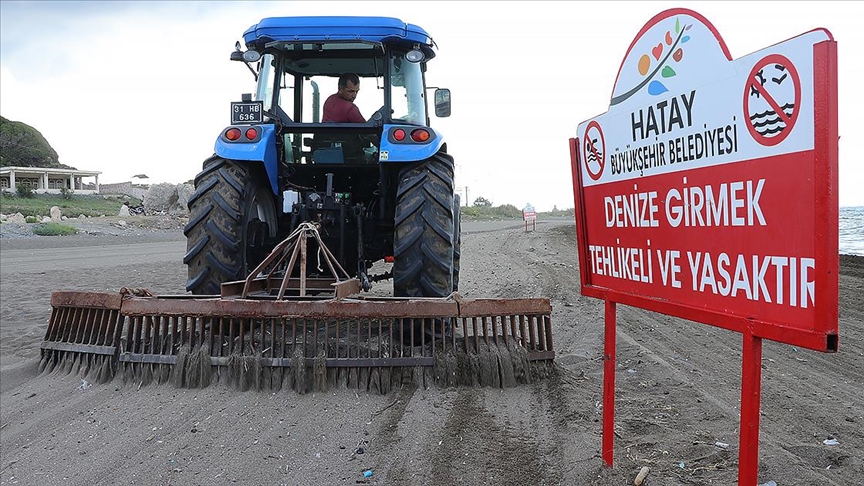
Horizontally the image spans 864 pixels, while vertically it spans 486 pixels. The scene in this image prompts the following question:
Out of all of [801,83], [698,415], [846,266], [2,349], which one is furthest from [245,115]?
[846,266]

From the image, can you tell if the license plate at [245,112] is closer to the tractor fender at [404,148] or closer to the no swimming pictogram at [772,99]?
the tractor fender at [404,148]

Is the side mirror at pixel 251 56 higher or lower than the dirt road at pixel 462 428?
higher

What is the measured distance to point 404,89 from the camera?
5.32m

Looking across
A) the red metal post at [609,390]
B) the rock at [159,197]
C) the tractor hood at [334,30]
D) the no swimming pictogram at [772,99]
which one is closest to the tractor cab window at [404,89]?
the tractor hood at [334,30]

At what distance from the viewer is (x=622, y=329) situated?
17.3ft

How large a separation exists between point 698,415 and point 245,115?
11.7 ft

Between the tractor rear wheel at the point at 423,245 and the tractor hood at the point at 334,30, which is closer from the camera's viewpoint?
the tractor rear wheel at the point at 423,245

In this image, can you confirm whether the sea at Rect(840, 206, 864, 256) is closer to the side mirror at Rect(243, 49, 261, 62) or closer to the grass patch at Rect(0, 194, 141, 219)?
the side mirror at Rect(243, 49, 261, 62)

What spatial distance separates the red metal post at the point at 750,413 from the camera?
70.1 inches

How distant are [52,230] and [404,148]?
18.0 meters

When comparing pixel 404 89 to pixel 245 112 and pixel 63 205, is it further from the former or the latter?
pixel 63 205

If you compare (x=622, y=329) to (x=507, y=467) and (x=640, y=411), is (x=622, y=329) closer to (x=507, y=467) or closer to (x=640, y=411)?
(x=640, y=411)

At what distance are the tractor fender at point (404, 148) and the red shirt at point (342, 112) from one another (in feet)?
2.22

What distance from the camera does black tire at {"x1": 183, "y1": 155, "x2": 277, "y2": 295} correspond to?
14.2 feet
